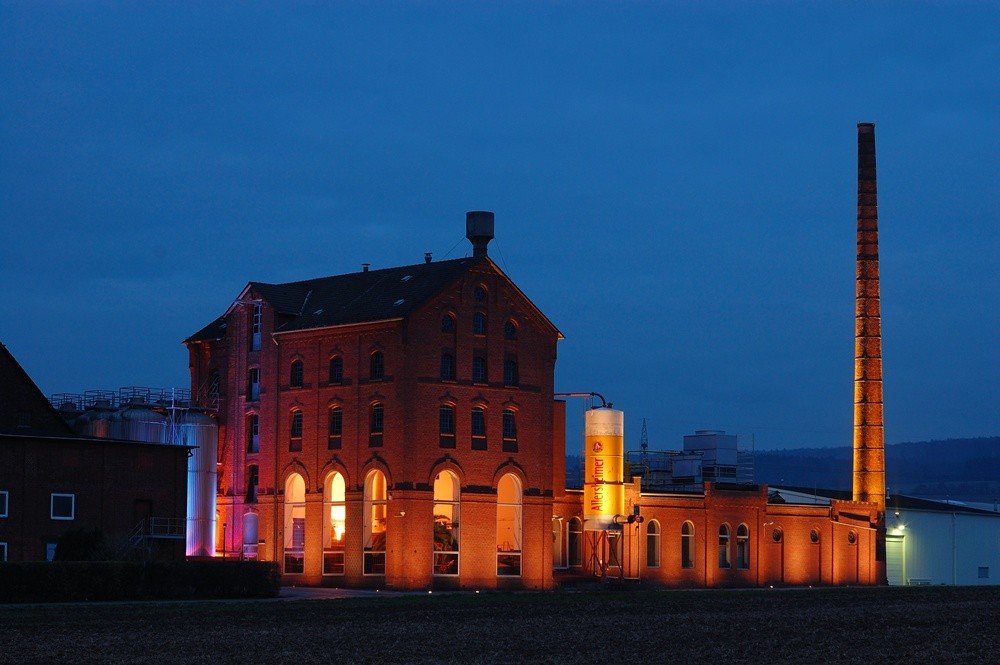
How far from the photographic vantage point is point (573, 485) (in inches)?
3716

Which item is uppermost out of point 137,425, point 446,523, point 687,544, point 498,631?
point 137,425

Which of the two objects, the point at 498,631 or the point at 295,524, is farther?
the point at 295,524

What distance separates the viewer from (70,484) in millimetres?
69000

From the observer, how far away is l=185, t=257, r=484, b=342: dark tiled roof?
76.9 m

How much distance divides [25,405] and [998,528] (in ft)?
190

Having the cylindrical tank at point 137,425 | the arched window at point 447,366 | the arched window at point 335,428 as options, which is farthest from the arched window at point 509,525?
the cylindrical tank at point 137,425

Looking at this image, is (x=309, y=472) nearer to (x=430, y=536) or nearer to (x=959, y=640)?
(x=430, y=536)

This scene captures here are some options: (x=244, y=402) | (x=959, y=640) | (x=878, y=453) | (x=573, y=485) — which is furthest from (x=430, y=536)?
(x=959, y=640)

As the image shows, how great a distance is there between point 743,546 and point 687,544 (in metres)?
3.79

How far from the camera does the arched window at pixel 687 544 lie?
84.1m

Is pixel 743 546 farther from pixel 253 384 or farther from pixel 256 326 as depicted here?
pixel 256 326

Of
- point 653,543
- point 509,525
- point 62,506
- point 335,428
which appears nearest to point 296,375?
point 335,428

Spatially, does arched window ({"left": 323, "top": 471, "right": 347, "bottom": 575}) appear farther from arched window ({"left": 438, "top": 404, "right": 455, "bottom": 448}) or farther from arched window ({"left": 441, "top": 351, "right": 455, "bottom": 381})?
arched window ({"left": 441, "top": 351, "right": 455, "bottom": 381})

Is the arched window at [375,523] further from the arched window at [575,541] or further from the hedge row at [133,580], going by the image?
the hedge row at [133,580]
